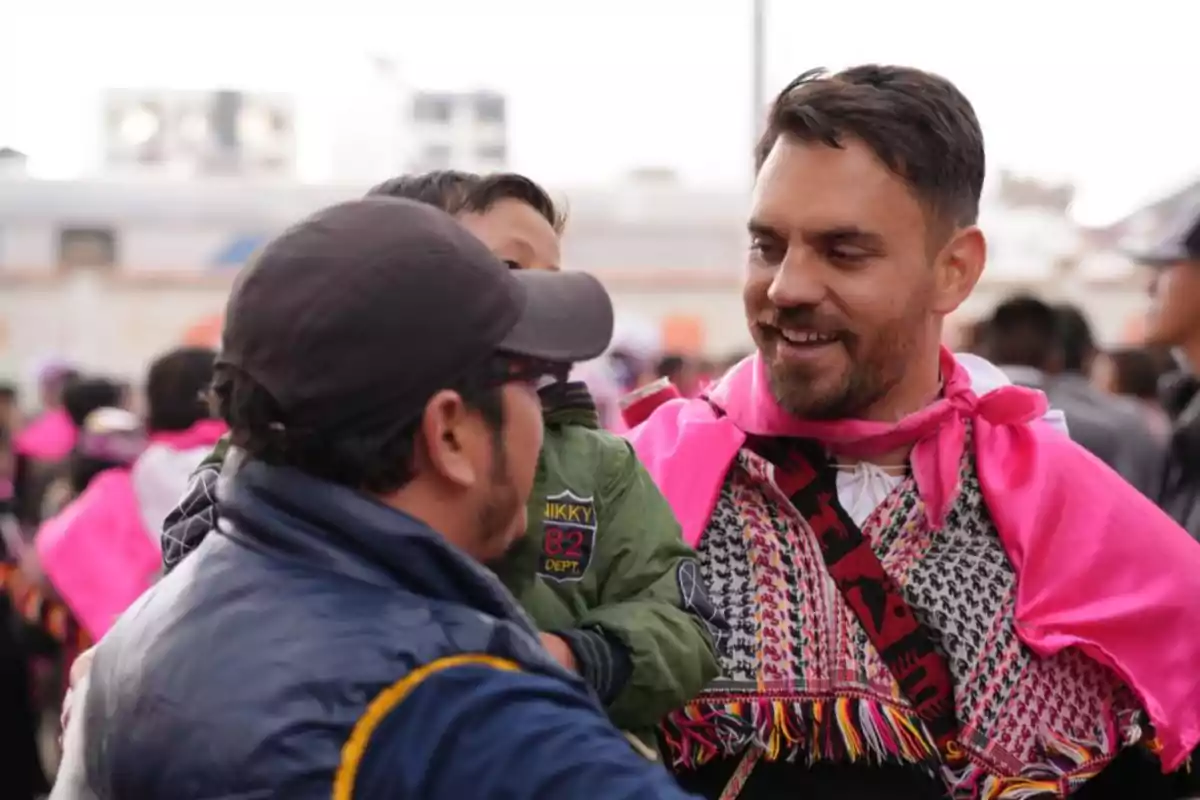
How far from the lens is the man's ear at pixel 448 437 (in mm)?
1557

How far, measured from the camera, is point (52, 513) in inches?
258

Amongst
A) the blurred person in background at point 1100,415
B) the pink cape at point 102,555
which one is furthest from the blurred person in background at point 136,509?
the blurred person in background at point 1100,415

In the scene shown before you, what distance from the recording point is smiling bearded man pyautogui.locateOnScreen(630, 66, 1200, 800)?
7.27 feet

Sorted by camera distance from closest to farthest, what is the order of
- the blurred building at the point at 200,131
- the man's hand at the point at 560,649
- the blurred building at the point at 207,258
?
the man's hand at the point at 560,649, the blurred building at the point at 207,258, the blurred building at the point at 200,131

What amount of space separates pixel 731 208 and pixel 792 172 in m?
28.6

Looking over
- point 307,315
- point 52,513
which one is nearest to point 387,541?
point 307,315

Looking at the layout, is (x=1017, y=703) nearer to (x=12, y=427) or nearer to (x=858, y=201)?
(x=858, y=201)

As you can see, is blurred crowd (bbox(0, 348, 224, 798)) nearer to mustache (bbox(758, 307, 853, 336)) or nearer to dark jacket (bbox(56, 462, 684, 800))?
mustache (bbox(758, 307, 853, 336))

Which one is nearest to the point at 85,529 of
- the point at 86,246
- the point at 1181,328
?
the point at 1181,328

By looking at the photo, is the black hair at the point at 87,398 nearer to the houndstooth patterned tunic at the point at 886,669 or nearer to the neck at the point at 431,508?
the houndstooth patterned tunic at the point at 886,669

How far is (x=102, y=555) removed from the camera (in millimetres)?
5172

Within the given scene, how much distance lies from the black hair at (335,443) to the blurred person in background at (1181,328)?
7.72 ft

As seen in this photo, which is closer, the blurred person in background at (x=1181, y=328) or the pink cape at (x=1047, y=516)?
the pink cape at (x=1047, y=516)

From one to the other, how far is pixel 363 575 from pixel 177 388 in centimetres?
360
